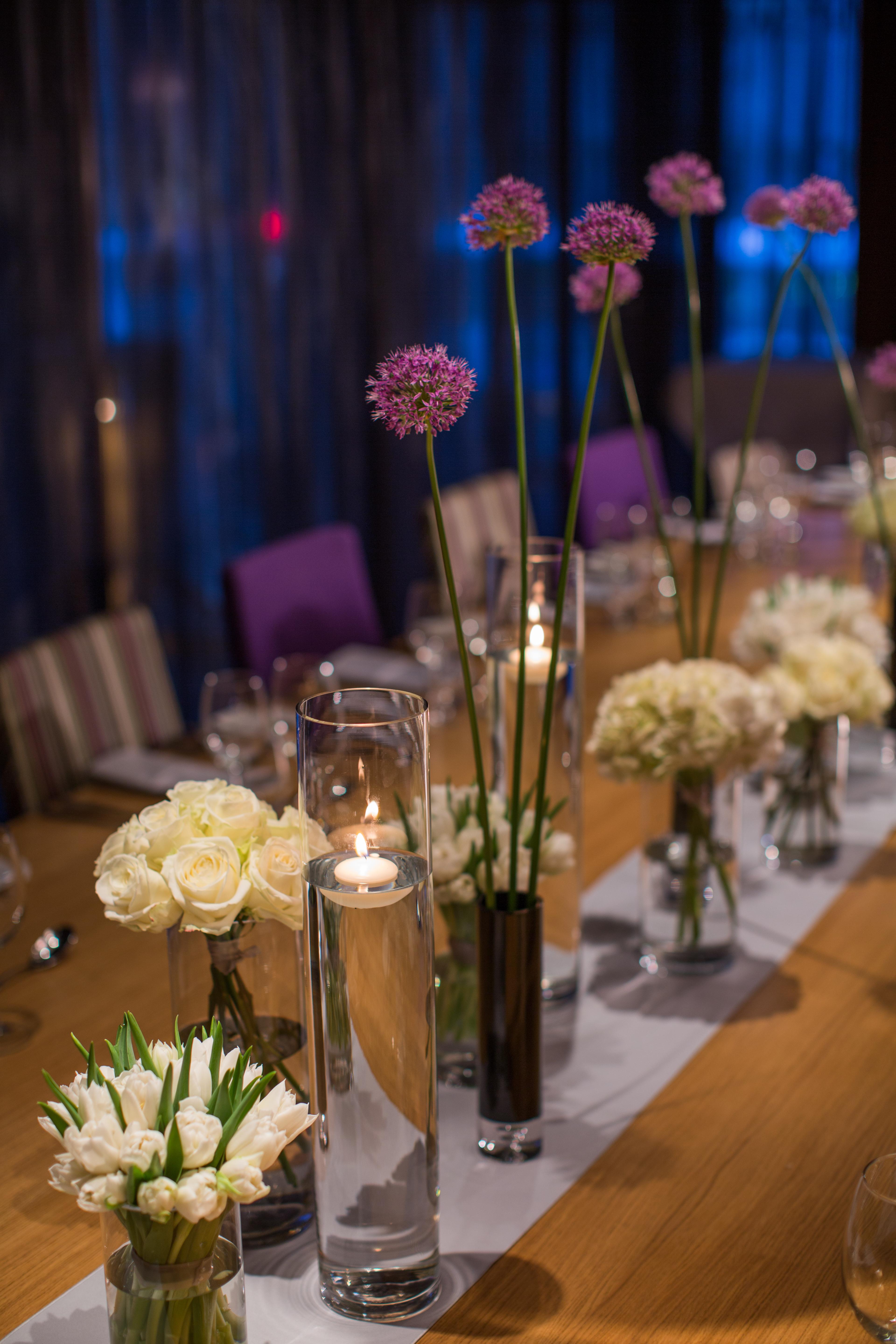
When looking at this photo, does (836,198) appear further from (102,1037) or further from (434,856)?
(102,1037)

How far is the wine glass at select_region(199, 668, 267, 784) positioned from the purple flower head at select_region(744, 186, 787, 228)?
835 millimetres

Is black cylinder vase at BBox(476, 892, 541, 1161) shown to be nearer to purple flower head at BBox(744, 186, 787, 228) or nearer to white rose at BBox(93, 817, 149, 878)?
white rose at BBox(93, 817, 149, 878)

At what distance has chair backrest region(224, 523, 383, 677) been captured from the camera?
8.25 feet

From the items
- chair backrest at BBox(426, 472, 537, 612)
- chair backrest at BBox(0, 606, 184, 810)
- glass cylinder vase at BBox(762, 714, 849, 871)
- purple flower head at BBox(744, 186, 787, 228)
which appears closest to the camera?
purple flower head at BBox(744, 186, 787, 228)

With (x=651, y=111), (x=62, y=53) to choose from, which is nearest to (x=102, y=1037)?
(x=62, y=53)

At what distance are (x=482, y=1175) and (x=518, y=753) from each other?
36cm

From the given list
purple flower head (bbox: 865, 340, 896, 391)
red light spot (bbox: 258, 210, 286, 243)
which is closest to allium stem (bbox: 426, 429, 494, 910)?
purple flower head (bbox: 865, 340, 896, 391)

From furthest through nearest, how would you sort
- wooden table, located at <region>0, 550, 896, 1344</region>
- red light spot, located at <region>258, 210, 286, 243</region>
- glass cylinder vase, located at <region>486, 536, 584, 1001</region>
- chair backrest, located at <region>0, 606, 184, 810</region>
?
1. red light spot, located at <region>258, 210, 286, 243</region>
2. chair backrest, located at <region>0, 606, 184, 810</region>
3. glass cylinder vase, located at <region>486, 536, 584, 1001</region>
4. wooden table, located at <region>0, 550, 896, 1344</region>

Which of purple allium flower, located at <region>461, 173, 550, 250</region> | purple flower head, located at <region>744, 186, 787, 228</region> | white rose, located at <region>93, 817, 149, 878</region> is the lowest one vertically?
white rose, located at <region>93, 817, 149, 878</region>

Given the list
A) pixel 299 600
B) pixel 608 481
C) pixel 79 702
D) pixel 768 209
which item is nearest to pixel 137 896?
pixel 768 209

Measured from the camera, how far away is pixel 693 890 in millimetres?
1439

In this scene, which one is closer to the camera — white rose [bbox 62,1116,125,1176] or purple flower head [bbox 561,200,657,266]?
white rose [bbox 62,1116,125,1176]

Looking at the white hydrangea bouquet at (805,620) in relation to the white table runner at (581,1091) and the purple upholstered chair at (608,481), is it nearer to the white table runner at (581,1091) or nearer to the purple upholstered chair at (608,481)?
the white table runner at (581,1091)

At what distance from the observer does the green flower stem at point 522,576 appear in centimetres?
93
